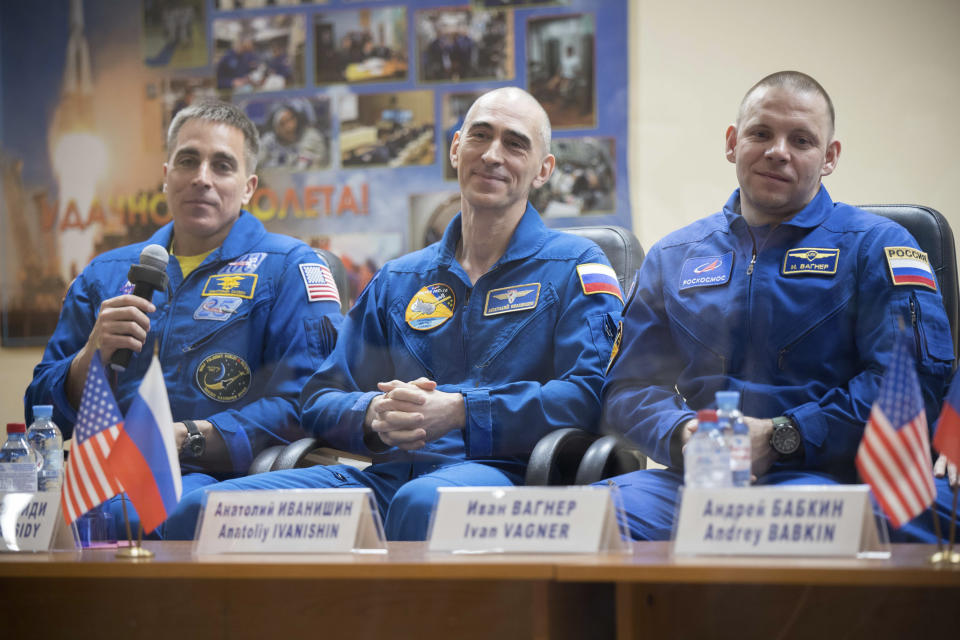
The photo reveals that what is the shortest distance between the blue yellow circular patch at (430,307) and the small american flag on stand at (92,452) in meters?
0.93

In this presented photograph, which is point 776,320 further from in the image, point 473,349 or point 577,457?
point 473,349

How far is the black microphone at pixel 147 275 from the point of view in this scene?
204 cm

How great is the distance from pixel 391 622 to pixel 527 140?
→ 1.42 m

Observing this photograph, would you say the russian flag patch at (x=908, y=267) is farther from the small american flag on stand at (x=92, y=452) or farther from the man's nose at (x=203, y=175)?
the man's nose at (x=203, y=175)

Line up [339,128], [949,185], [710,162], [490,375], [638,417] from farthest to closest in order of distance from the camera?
[339,128], [710,162], [949,185], [490,375], [638,417]

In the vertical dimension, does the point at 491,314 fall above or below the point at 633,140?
below

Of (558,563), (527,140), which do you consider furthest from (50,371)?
(558,563)

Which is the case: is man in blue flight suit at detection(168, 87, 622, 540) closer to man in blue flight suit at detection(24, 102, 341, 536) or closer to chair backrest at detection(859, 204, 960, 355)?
man in blue flight suit at detection(24, 102, 341, 536)

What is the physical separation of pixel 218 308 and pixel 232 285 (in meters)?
0.07

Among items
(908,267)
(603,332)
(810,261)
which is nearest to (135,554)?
(603,332)

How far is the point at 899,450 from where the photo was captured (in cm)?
135

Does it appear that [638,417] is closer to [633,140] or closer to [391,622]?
[391,622]

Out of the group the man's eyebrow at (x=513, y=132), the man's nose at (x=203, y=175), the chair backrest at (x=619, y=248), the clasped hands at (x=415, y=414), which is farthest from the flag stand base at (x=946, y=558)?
the man's nose at (x=203, y=175)

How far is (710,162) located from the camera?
2.93 meters
